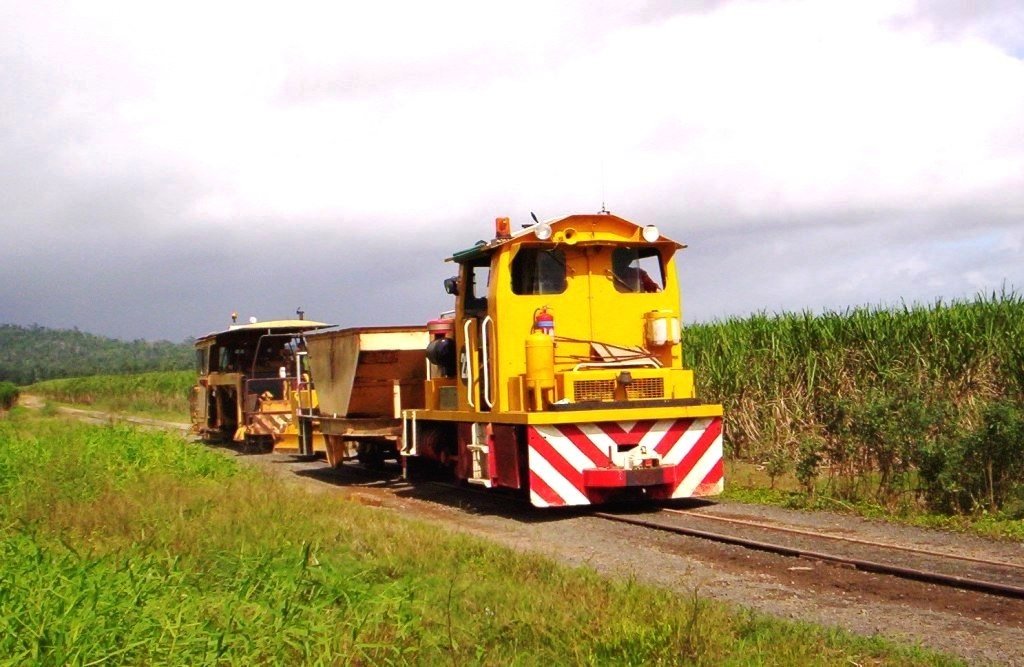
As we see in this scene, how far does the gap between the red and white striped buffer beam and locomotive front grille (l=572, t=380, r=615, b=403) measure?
0.29 meters

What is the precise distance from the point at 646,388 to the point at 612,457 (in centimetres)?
82

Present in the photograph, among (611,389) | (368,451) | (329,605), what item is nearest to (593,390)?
(611,389)

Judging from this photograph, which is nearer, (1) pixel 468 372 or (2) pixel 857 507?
(2) pixel 857 507

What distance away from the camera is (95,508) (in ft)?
33.7

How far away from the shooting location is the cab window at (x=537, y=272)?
38.7 feet

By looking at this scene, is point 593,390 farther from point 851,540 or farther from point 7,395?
point 7,395

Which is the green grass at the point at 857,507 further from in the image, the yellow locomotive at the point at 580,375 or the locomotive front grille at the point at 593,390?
the locomotive front grille at the point at 593,390

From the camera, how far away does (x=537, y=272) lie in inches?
467

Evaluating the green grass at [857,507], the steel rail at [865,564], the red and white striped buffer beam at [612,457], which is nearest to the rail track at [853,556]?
the steel rail at [865,564]

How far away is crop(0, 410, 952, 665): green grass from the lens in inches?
203

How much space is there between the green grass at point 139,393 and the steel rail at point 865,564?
1440 inches

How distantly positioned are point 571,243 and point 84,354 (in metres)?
204

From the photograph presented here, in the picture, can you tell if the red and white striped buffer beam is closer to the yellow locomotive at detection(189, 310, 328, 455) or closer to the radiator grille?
the radiator grille

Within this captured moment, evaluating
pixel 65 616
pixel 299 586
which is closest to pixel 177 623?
pixel 65 616
